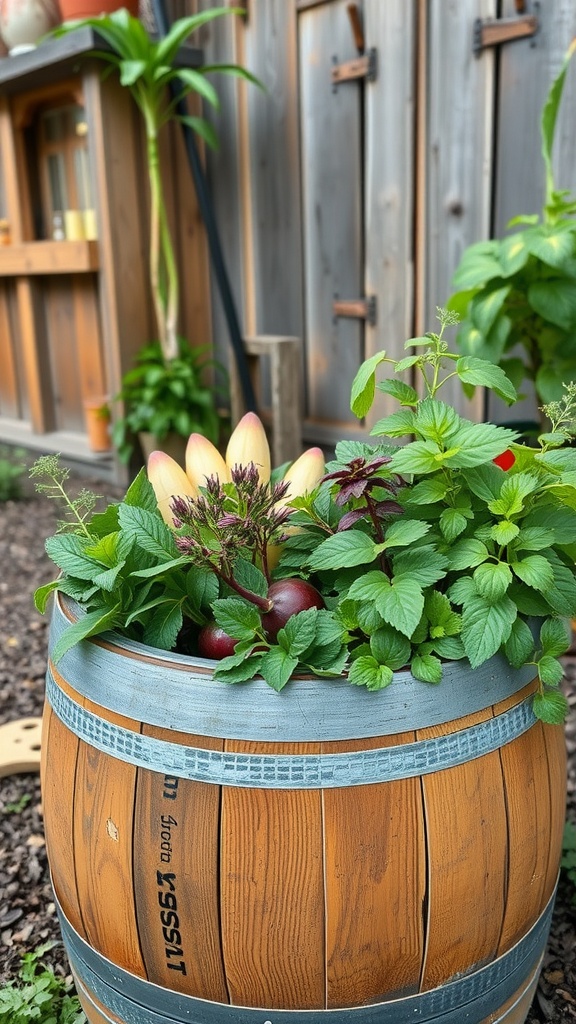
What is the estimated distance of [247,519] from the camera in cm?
98

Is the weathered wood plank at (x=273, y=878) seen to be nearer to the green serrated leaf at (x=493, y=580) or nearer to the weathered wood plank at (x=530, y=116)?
the green serrated leaf at (x=493, y=580)

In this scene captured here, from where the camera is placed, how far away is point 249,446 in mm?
1242

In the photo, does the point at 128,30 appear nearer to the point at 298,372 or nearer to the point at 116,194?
the point at 116,194

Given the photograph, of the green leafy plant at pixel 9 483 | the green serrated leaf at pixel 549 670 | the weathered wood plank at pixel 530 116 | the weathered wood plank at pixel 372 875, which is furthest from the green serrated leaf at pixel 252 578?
the green leafy plant at pixel 9 483

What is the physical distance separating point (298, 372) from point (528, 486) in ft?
9.02

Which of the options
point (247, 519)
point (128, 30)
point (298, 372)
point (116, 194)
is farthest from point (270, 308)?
point (247, 519)

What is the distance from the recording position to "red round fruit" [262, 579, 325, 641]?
1002 millimetres

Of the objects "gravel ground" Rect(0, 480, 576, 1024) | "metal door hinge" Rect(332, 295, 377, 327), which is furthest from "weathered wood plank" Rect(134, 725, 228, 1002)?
"metal door hinge" Rect(332, 295, 377, 327)

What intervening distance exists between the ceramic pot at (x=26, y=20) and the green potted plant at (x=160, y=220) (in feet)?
1.32

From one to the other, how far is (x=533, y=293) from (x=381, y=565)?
1.54 metres

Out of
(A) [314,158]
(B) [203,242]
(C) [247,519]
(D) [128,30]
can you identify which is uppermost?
(D) [128,30]

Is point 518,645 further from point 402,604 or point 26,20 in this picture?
point 26,20

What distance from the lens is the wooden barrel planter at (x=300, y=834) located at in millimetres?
898

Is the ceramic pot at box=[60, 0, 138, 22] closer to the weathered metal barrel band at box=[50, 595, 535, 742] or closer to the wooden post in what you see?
the wooden post
